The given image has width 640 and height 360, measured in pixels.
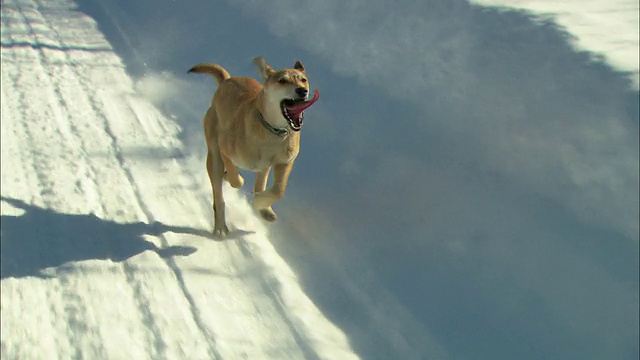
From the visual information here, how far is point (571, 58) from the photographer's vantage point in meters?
5.44

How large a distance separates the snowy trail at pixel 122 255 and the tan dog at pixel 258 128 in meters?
0.45

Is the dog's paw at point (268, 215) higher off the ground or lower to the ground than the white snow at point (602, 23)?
lower

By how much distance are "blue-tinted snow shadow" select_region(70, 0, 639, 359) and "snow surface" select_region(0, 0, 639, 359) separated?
0.6 inches

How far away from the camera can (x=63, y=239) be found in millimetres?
5098

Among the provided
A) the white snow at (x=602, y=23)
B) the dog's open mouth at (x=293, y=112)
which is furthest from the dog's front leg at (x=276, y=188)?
the white snow at (x=602, y=23)

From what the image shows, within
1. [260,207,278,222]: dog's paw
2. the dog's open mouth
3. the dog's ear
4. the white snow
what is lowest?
[260,207,278,222]: dog's paw

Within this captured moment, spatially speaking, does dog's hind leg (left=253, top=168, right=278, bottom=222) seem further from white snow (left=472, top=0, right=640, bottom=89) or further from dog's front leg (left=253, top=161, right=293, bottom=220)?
white snow (left=472, top=0, right=640, bottom=89)

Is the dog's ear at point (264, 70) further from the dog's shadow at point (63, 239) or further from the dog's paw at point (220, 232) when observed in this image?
the dog's shadow at point (63, 239)

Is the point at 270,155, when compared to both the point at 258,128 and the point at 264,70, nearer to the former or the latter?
the point at 258,128

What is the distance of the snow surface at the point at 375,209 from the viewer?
4.34m

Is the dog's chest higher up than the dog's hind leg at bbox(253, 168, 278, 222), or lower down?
higher up

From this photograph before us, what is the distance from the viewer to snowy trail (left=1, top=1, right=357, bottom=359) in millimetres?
4281

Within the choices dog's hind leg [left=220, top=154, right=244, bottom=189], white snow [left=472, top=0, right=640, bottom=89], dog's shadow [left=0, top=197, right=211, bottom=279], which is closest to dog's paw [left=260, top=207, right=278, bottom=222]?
dog's hind leg [left=220, top=154, right=244, bottom=189]

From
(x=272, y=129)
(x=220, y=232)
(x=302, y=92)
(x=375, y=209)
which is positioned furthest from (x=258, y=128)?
(x=375, y=209)
